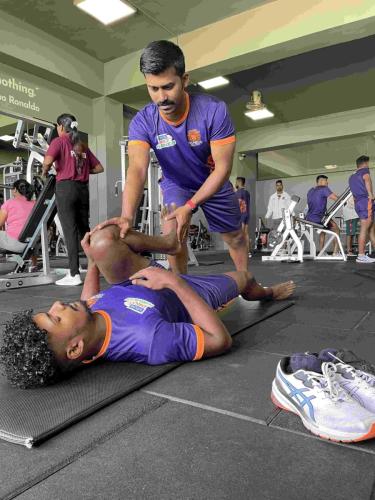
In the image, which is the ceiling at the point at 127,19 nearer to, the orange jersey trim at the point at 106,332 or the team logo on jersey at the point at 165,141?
the team logo on jersey at the point at 165,141

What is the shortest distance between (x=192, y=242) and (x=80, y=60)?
15.0 ft

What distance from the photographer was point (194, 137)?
175cm

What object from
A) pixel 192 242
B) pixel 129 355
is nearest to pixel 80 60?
pixel 192 242

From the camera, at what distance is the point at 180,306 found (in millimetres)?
1322

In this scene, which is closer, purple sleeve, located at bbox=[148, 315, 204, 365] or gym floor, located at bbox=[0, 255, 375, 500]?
gym floor, located at bbox=[0, 255, 375, 500]

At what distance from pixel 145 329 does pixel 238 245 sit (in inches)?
44.2

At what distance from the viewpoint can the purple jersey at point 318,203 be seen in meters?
5.95

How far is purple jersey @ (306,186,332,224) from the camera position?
5945 mm

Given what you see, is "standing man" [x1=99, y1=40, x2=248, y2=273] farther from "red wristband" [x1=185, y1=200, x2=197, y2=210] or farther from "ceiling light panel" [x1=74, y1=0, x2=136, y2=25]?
"ceiling light panel" [x1=74, y1=0, x2=136, y2=25]

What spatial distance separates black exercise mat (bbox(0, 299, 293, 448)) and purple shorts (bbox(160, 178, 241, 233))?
97cm

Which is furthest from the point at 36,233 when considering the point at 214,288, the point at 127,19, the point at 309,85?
the point at 309,85

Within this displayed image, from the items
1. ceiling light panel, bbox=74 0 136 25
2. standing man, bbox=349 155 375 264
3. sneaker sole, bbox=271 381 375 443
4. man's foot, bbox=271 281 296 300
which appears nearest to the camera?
sneaker sole, bbox=271 381 375 443

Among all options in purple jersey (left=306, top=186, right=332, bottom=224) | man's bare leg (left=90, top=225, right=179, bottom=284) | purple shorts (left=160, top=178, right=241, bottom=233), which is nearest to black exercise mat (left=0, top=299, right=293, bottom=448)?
man's bare leg (left=90, top=225, right=179, bottom=284)

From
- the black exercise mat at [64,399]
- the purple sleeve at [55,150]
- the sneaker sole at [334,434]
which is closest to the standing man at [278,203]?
the purple sleeve at [55,150]
